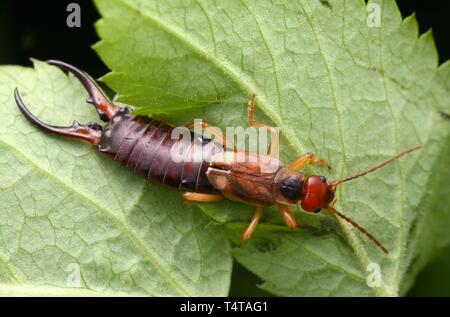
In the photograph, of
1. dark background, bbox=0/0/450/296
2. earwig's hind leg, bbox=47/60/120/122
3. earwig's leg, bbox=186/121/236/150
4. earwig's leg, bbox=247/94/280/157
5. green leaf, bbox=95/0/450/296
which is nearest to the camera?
green leaf, bbox=95/0/450/296

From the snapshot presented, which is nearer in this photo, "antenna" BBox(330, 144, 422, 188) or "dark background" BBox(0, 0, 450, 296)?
"antenna" BBox(330, 144, 422, 188)

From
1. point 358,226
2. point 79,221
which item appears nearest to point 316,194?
point 358,226

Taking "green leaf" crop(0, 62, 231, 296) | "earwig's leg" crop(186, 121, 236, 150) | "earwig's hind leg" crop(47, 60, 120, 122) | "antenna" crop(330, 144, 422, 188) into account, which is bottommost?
"green leaf" crop(0, 62, 231, 296)

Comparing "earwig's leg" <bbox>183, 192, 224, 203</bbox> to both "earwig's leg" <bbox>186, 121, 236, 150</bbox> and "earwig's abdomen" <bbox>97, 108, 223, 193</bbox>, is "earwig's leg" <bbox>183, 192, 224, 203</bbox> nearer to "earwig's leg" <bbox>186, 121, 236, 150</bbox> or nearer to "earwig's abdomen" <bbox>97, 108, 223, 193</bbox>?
"earwig's abdomen" <bbox>97, 108, 223, 193</bbox>

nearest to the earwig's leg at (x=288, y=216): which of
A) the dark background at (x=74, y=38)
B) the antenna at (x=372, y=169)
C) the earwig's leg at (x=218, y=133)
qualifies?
the antenna at (x=372, y=169)

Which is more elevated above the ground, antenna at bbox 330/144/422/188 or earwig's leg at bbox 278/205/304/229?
antenna at bbox 330/144/422/188

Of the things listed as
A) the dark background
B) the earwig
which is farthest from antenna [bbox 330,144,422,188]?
the dark background
